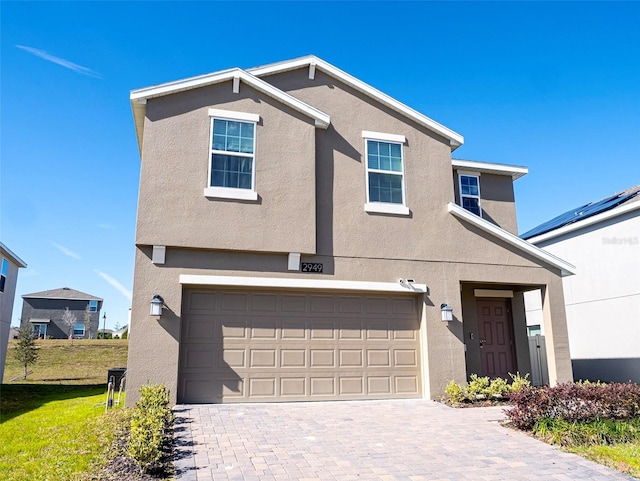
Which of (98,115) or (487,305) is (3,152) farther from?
(487,305)

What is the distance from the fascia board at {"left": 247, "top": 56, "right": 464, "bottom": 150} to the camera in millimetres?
11328

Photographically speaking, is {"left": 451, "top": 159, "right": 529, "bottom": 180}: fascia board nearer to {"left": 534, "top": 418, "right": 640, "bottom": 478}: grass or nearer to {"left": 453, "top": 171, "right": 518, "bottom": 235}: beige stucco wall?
{"left": 453, "top": 171, "right": 518, "bottom": 235}: beige stucco wall

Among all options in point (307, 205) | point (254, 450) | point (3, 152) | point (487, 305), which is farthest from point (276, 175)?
point (3, 152)

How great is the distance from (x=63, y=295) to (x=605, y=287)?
45.3 metres

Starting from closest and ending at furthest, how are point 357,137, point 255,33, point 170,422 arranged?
point 170,422 → point 357,137 → point 255,33

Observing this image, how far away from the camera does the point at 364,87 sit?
11703 mm

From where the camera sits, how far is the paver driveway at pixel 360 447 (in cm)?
528

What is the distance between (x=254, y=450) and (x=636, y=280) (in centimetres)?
1276

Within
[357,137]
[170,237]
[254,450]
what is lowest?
[254,450]

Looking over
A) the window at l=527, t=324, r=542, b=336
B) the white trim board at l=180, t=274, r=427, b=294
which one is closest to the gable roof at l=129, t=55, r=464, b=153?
the white trim board at l=180, t=274, r=427, b=294

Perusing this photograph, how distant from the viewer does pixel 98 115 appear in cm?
1306

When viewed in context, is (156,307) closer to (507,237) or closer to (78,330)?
(507,237)

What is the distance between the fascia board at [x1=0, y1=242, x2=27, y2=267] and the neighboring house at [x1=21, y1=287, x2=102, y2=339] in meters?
24.7

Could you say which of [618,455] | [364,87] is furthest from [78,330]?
[618,455]
